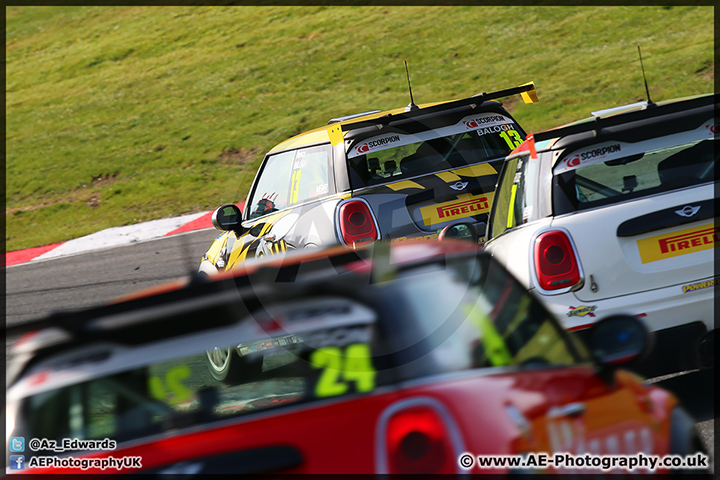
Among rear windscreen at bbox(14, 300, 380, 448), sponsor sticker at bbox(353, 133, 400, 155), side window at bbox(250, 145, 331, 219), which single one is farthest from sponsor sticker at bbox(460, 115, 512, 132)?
rear windscreen at bbox(14, 300, 380, 448)

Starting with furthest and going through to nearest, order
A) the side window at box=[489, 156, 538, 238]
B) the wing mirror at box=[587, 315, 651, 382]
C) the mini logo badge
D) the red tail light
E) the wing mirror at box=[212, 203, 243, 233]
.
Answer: the wing mirror at box=[212, 203, 243, 233] < the red tail light < the side window at box=[489, 156, 538, 238] < the mini logo badge < the wing mirror at box=[587, 315, 651, 382]

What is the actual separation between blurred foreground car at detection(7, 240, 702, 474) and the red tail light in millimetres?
2731

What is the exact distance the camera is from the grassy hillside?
22.1 m

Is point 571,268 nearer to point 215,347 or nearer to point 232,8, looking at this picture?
point 215,347

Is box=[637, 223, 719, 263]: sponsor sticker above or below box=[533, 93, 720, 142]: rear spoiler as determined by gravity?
below

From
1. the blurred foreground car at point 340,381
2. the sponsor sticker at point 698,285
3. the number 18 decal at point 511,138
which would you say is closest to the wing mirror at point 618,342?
the blurred foreground car at point 340,381

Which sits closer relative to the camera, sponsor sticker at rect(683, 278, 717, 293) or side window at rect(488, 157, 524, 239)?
sponsor sticker at rect(683, 278, 717, 293)

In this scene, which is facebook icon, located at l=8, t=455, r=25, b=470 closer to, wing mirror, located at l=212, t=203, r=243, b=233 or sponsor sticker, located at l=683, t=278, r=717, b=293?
sponsor sticker, located at l=683, t=278, r=717, b=293

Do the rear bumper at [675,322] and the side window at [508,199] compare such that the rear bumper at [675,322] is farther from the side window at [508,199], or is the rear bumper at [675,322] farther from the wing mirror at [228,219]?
the wing mirror at [228,219]

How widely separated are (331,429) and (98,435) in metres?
0.67

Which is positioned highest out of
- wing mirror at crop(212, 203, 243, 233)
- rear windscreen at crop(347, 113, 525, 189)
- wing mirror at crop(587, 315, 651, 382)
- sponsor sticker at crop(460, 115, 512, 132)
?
sponsor sticker at crop(460, 115, 512, 132)

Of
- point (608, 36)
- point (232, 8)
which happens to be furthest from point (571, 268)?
point (232, 8)

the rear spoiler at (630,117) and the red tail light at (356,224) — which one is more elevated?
the rear spoiler at (630,117)

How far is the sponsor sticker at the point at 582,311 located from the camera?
12.8 ft
